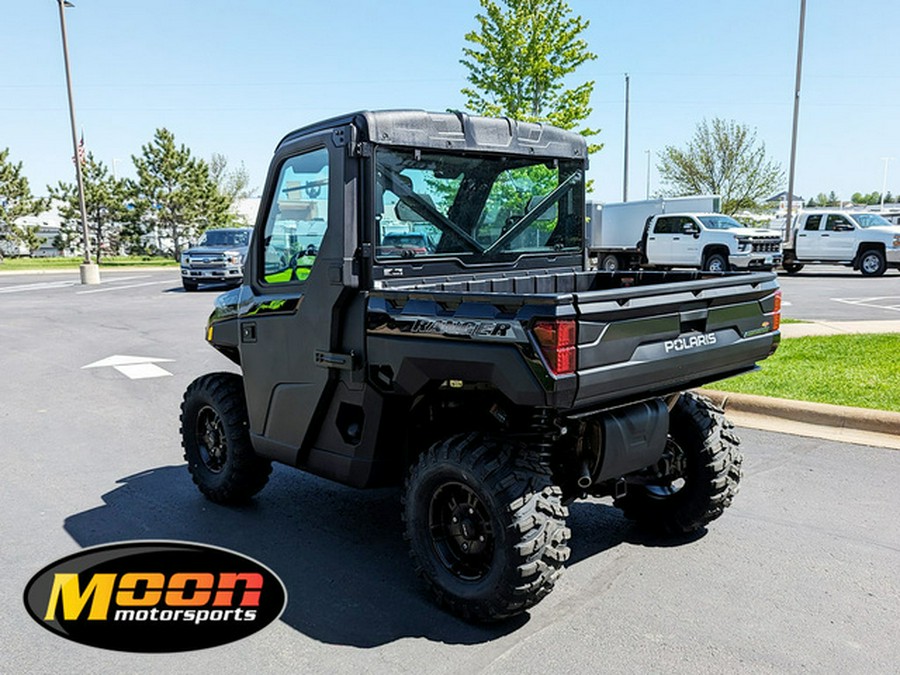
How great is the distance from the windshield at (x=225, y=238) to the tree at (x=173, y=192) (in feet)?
91.7

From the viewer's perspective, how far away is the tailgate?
9.92 feet

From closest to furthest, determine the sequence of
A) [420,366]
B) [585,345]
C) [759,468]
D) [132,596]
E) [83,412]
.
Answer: [585,345] → [420,366] → [132,596] → [759,468] → [83,412]

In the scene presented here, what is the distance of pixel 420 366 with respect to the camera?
3377mm

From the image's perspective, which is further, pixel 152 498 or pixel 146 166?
pixel 146 166

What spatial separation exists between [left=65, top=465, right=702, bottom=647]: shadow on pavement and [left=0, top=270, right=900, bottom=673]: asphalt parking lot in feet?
0.04

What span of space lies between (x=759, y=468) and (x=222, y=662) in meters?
3.95

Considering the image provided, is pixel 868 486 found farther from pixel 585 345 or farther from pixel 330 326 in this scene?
pixel 330 326

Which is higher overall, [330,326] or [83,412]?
[330,326]

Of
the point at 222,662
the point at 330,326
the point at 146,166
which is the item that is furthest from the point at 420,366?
the point at 146,166

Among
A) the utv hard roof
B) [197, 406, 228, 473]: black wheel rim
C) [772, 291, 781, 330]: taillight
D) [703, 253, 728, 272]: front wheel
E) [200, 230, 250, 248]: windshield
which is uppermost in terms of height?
the utv hard roof

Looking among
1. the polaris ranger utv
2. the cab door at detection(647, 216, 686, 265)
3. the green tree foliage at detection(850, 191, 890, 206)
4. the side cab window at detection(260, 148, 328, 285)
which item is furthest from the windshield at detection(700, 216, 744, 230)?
the green tree foliage at detection(850, 191, 890, 206)

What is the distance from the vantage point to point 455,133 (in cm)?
396

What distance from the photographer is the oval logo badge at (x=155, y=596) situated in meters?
3.31

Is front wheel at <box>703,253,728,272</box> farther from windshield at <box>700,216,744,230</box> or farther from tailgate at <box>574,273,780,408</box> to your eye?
tailgate at <box>574,273,780,408</box>
